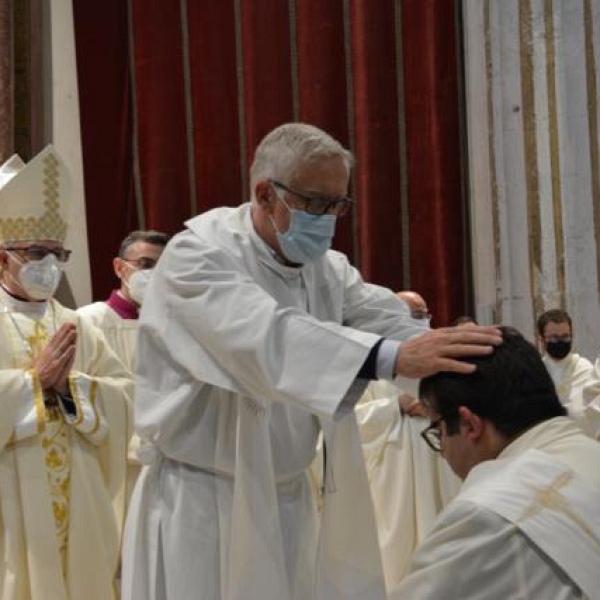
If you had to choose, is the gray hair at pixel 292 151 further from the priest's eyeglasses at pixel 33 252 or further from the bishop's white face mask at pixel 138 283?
the bishop's white face mask at pixel 138 283

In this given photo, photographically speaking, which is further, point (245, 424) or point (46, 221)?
point (46, 221)

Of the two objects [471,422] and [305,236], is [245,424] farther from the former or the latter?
[471,422]

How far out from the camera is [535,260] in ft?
22.9

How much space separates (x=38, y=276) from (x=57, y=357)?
399 mm

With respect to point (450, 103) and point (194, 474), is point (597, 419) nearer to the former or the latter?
point (450, 103)

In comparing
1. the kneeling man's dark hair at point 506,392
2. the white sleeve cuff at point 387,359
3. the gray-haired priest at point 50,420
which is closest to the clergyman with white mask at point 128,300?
the gray-haired priest at point 50,420

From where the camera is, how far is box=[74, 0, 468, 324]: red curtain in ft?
24.7

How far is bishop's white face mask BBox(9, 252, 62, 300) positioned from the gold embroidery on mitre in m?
0.09

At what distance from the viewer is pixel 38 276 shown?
15.4 feet

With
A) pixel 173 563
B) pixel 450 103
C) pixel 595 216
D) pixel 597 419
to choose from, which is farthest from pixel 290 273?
pixel 450 103

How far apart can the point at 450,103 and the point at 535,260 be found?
1.20 m

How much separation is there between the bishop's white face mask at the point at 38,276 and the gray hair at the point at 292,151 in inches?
82.4

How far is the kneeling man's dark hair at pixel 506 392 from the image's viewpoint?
2.00 meters

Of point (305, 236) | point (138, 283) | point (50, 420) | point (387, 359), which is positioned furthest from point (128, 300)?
point (387, 359)
